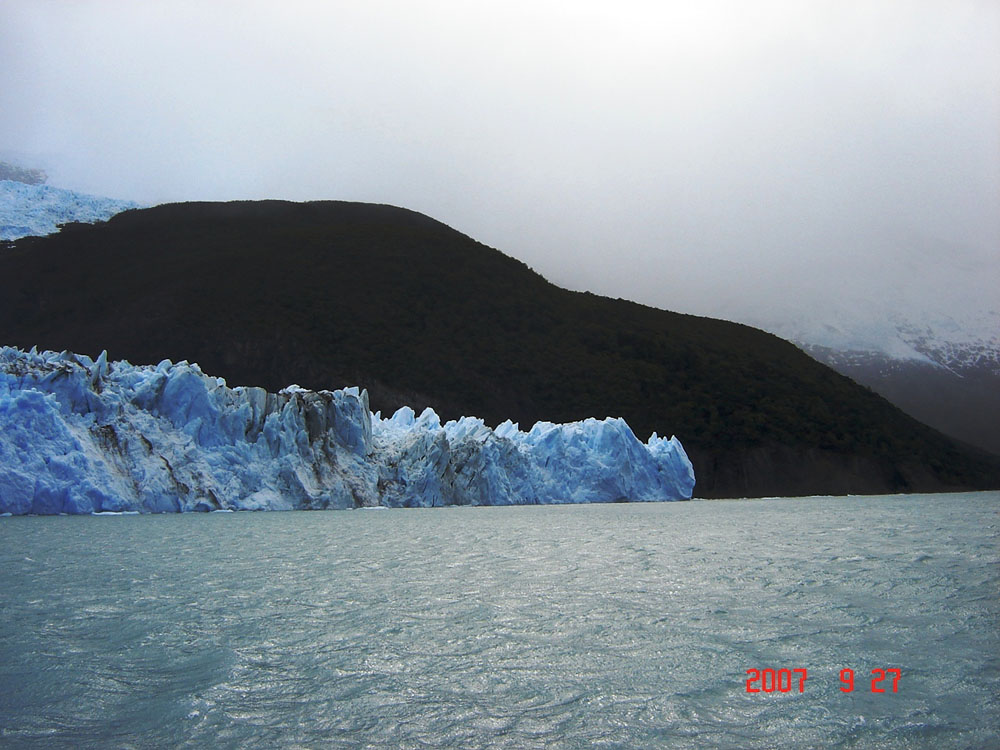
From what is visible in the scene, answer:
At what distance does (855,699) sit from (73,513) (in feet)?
102

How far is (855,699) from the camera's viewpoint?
7445 millimetres

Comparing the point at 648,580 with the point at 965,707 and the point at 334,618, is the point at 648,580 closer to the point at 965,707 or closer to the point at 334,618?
the point at 334,618

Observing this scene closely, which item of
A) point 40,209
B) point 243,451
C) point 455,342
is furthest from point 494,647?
point 40,209

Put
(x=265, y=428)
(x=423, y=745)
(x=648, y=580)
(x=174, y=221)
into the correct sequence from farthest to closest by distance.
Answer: (x=174, y=221)
(x=265, y=428)
(x=648, y=580)
(x=423, y=745)

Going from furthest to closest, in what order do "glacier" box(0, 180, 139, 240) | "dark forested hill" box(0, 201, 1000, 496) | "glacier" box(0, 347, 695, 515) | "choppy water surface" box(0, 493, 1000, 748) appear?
1. "glacier" box(0, 180, 139, 240)
2. "dark forested hill" box(0, 201, 1000, 496)
3. "glacier" box(0, 347, 695, 515)
4. "choppy water surface" box(0, 493, 1000, 748)

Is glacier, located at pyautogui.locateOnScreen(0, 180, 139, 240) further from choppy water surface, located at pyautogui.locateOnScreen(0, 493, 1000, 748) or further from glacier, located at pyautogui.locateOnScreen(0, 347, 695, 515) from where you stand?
choppy water surface, located at pyautogui.locateOnScreen(0, 493, 1000, 748)

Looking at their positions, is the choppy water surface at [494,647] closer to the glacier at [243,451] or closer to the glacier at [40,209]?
the glacier at [243,451]

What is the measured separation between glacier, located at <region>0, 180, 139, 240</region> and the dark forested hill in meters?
2.06

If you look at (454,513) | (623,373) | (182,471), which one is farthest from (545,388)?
(182,471)

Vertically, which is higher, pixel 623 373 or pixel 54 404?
pixel 623 373

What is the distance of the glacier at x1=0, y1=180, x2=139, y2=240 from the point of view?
9419cm

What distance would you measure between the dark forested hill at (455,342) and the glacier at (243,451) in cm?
2891

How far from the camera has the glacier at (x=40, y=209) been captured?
94188 millimetres

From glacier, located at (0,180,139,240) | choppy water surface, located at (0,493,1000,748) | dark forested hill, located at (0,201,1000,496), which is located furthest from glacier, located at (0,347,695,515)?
glacier, located at (0,180,139,240)
